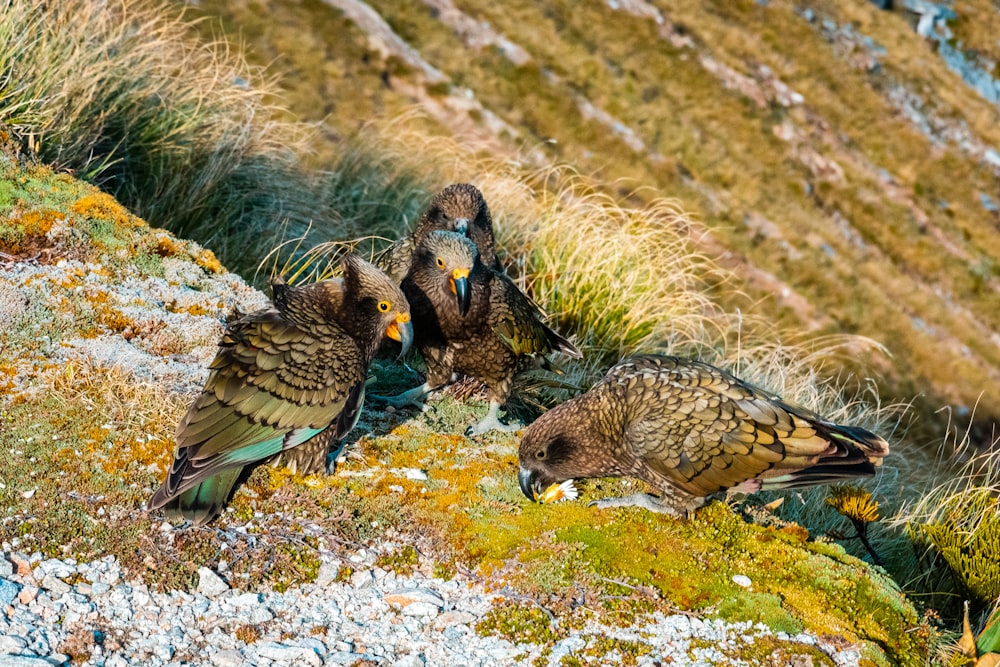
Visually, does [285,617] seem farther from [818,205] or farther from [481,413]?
[818,205]

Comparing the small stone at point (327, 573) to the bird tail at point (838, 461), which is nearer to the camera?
the small stone at point (327, 573)

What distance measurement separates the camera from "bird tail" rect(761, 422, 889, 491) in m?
4.75

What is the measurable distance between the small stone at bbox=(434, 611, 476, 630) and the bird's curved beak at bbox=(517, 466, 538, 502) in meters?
0.94

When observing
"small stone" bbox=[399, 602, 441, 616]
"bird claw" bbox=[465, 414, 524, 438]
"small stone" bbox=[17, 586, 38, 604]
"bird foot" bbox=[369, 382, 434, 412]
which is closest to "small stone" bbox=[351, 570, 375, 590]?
"small stone" bbox=[399, 602, 441, 616]

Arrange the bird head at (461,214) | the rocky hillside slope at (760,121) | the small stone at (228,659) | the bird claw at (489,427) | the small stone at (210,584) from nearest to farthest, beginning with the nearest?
the small stone at (228,659)
the small stone at (210,584)
the bird claw at (489,427)
the bird head at (461,214)
the rocky hillside slope at (760,121)

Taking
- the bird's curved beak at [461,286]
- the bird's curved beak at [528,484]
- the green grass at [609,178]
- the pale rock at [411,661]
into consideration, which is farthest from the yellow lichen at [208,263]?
the pale rock at [411,661]

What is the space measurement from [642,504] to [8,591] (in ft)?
9.58

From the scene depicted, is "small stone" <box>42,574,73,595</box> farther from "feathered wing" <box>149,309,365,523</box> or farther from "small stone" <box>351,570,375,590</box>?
"small stone" <box>351,570,375,590</box>

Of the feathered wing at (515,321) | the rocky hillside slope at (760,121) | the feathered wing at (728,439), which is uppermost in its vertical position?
the feathered wing at (728,439)

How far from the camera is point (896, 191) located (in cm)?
2639

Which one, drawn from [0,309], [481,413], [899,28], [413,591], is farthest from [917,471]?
[899,28]

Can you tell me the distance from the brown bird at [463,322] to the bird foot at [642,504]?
93 centimetres

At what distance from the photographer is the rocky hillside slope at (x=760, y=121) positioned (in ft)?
65.3

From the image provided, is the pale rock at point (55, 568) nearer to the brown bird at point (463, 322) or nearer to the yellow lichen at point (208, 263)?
the brown bird at point (463, 322)
